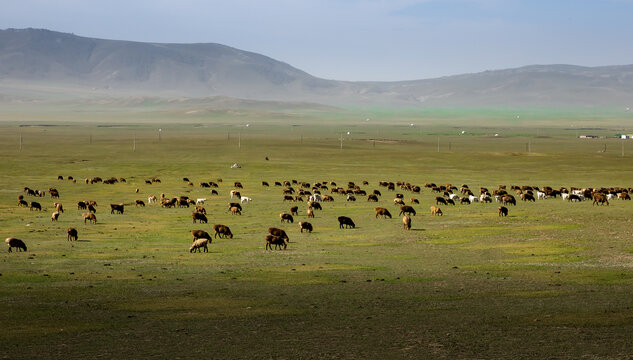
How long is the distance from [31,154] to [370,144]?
5757 cm

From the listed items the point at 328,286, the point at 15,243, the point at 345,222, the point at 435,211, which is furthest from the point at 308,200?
the point at 328,286

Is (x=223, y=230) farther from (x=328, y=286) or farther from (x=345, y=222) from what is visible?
(x=328, y=286)

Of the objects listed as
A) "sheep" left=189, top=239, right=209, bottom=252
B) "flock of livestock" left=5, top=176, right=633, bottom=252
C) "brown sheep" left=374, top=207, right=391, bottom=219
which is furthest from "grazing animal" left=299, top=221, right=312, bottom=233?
"brown sheep" left=374, top=207, right=391, bottom=219

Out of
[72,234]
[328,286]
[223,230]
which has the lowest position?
[328,286]

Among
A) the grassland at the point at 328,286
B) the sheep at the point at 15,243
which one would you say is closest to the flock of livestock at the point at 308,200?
the sheep at the point at 15,243

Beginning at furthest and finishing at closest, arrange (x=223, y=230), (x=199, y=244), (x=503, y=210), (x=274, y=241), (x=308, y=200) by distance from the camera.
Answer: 1. (x=308, y=200)
2. (x=503, y=210)
3. (x=223, y=230)
4. (x=274, y=241)
5. (x=199, y=244)

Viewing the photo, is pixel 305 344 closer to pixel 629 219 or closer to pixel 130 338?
pixel 130 338

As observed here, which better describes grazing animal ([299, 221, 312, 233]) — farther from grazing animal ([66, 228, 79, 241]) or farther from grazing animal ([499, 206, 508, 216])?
grazing animal ([499, 206, 508, 216])

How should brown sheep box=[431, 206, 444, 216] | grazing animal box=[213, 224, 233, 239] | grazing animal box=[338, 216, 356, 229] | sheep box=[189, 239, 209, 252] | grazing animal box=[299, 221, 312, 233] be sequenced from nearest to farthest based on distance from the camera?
sheep box=[189, 239, 209, 252], grazing animal box=[213, 224, 233, 239], grazing animal box=[299, 221, 312, 233], grazing animal box=[338, 216, 356, 229], brown sheep box=[431, 206, 444, 216]

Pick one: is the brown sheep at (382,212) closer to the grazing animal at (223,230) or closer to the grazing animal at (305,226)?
the grazing animal at (305,226)

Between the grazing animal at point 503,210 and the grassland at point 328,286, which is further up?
the grazing animal at point 503,210

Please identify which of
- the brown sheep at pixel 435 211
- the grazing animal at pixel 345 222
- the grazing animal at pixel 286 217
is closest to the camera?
the grazing animal at pixel 345 222

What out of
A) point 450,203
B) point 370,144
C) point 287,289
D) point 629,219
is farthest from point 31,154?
point 287,289

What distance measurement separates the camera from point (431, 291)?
23.5 metres
